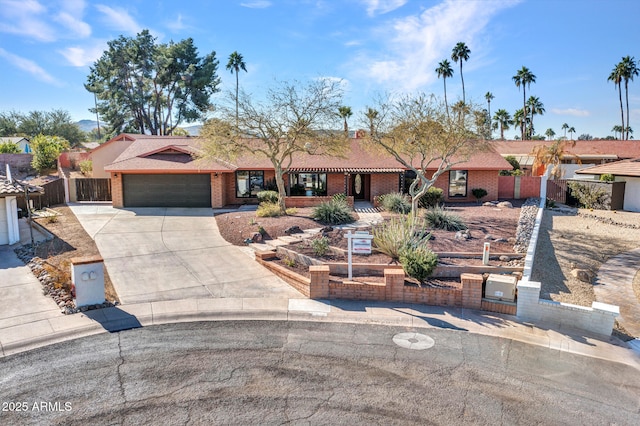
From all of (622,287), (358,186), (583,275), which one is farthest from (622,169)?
(622,287)

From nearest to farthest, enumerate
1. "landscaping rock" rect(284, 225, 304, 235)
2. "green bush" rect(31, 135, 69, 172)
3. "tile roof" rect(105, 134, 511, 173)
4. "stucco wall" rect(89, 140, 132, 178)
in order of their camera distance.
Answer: "landscaping rock" rect(284, 225, 304, 235) < "tile roof" rect(105, 134, 511, 173) < "stucco wall" rect(89, 140, 132, 178) < "green bush" rect(31, 135, 69, 172)

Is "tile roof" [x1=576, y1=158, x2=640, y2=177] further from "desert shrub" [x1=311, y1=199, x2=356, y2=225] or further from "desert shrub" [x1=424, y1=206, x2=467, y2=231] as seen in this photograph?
"desert shrub" [x1=311, y1=199, x2=356, y2=225]

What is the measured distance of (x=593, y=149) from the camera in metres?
46.9

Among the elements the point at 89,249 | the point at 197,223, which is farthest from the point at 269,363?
the point at 197,223

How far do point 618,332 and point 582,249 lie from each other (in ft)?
27.6

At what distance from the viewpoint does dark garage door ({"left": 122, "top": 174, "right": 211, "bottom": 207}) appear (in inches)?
994

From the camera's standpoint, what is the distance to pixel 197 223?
2012 centimetres

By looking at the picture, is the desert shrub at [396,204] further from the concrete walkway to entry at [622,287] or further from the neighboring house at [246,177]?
the concrete walkway to entry at [622,287]

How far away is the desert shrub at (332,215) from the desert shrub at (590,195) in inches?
696

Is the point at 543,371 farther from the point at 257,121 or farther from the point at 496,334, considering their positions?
the point at 257,121

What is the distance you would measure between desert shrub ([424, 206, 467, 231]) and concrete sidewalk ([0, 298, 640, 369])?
7.45 metres

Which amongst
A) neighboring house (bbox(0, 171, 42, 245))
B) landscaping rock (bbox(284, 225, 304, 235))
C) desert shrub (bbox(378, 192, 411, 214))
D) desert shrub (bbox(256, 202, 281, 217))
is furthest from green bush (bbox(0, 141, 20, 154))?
desert shrub (bbox(378, 192, 411, 214))

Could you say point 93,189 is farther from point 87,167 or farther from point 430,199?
point 430,199

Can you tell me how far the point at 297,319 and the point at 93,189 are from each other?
2248 centimetres
